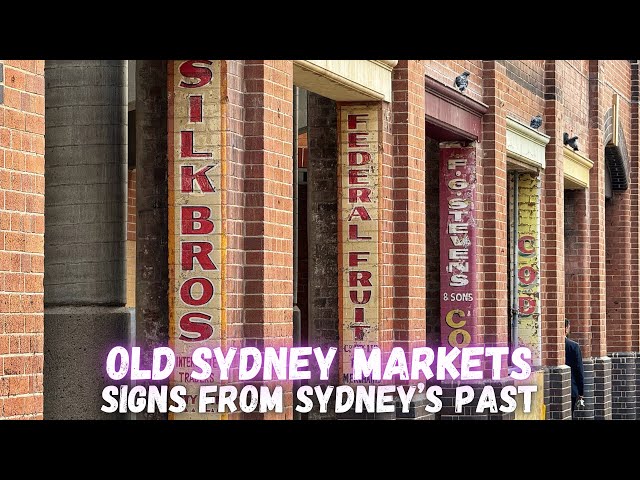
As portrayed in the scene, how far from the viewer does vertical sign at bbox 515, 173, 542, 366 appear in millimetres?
18969

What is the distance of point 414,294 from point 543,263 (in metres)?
7.03

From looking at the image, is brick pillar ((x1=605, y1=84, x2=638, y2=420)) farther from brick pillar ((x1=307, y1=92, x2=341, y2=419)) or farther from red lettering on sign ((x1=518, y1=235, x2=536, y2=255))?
brick pillar ((x1=307, y1=92, x2=341, y2=419))

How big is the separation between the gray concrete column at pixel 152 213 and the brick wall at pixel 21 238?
2.77m

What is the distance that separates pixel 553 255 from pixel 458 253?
4177 mm

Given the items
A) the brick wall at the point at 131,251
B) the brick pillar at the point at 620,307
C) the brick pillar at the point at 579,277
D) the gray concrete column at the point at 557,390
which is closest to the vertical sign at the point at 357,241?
the brick wall at the point at 131,251

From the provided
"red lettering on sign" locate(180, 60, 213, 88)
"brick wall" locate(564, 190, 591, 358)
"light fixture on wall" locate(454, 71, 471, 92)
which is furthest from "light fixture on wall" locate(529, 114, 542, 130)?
"red lettering on sign" locate(180, 60, 213, 88)

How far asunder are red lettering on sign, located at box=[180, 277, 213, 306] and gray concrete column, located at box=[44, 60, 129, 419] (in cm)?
55

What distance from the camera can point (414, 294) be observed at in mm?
13297

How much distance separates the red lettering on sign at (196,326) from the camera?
374 inches

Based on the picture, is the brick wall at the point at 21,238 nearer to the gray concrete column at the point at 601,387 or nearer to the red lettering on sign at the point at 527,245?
the red lettering on sign at the point at 527,245

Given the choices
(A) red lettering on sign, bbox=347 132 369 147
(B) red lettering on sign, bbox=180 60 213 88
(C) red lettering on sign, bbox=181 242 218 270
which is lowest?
(C) red lettering on sign, bbox=181 242 218 270

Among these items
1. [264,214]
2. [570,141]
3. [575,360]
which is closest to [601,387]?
[575,360]

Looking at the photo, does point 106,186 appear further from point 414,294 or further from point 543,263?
point 543,263

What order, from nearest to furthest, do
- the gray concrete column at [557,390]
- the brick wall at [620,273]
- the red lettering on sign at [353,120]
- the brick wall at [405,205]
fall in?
the red lettering on sign at [353,120], the brick wall at [405,205], the gray concrete column at [557,390], the brick wall at [620,273]
